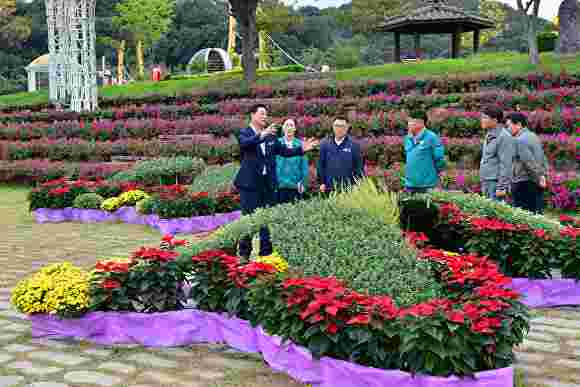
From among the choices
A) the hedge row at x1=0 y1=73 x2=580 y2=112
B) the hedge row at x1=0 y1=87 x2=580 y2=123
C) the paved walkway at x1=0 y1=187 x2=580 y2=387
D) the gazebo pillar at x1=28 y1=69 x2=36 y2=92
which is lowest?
the paved walkway at x1=0 y1=187 x2=580 y2=387

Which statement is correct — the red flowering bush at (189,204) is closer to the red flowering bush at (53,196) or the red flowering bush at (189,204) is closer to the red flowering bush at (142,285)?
the red flowering bush at (53,196)

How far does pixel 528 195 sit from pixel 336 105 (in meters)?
13.7

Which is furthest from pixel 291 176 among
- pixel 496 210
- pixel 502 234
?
pixel 502 234

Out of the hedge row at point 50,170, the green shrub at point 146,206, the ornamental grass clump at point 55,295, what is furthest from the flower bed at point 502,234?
the hedge row at point 50,170

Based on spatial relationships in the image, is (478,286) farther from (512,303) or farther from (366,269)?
(366,269)

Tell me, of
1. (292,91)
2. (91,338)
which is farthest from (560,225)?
(292,91)

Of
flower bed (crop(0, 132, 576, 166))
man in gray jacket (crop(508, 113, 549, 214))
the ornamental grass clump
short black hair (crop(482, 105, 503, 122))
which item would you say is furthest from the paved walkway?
flower bed (crop(0, 132, 576, 166))

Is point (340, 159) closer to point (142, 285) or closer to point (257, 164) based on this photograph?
point (257, 164)

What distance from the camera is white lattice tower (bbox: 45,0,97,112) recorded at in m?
29.8

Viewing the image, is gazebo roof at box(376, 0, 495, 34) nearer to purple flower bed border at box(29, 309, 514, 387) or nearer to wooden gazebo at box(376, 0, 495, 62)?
wooden gazebo at box(376, 0, 495, 62)

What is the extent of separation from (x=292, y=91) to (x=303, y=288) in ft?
71.6

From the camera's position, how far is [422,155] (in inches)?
330

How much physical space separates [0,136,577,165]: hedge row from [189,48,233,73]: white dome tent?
27.2 m

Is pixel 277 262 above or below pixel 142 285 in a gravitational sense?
above
